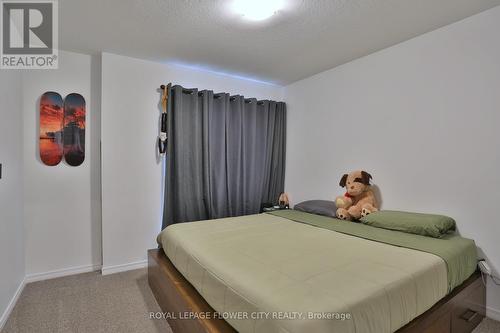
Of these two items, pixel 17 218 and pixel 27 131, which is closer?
pixel 17 218

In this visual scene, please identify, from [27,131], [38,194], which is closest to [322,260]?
[38,194]

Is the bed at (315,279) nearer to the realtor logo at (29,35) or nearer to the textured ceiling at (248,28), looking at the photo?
the textured ceiling at (248,28)

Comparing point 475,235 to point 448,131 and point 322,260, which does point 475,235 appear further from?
point 322,260

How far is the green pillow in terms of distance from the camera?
6.98 feet

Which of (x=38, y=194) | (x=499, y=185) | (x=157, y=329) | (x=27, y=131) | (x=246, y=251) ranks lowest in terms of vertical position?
(x=157, y=329)

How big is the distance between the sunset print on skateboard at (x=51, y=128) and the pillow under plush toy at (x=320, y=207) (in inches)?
111

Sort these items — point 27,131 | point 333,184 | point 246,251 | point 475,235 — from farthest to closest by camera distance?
point 333,184, point 27,131, point 475,235, point 246,251

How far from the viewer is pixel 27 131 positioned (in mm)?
2709

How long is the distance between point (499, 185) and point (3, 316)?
3.90 metres

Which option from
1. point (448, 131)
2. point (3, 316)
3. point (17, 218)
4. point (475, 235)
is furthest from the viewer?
point (17, 218)

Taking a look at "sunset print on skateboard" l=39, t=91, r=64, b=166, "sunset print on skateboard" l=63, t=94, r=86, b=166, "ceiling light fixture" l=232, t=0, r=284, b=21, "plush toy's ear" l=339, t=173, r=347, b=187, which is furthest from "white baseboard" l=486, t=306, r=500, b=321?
"sunset print on skateboard" l=39, t=91, r=64, b=166

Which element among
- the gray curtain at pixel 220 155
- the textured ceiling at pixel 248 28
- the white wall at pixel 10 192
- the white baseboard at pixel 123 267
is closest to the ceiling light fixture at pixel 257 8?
the textured ceiling at pixel 248 28

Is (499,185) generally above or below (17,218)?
above

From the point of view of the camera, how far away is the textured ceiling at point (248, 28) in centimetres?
202
